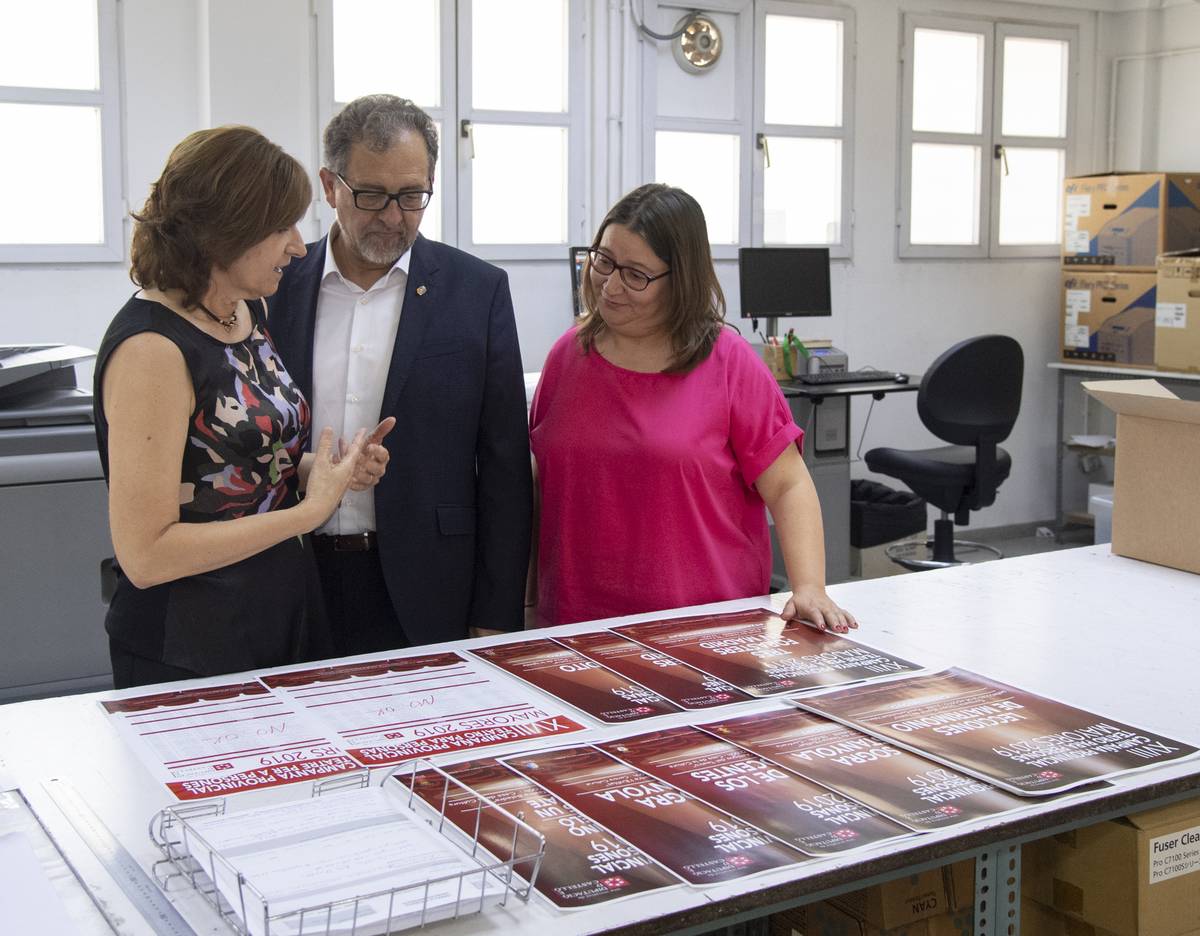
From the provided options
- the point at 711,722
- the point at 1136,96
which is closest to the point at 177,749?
the point at 711,722

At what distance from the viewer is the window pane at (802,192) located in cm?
590

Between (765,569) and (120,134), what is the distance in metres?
3.24

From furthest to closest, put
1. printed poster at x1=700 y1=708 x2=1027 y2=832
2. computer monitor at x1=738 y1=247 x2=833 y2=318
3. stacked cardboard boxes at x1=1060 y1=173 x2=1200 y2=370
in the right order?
stacked cardboard boxes at x1=1060 y1=173 x2=1200 y2=370, computer monitor at x1=738 y1=247 x2=833 y2=318, printed poster at x1=700 y1=708 x2=1027 y2=832

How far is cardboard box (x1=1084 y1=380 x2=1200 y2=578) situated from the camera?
2.38m

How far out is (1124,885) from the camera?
145cm

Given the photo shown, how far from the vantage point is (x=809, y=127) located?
5.88 meters

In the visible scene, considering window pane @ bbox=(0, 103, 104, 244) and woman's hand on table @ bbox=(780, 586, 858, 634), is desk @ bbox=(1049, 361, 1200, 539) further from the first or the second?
woman's hand on table @ bbox=(780, 586, 858, 634)

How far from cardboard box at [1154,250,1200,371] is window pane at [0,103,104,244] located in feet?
14.4

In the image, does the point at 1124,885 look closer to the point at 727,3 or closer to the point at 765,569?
the point at 765,569

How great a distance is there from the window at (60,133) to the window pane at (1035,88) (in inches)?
168

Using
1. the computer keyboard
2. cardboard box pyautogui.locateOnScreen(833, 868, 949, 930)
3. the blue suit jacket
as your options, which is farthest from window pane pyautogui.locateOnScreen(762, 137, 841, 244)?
cardboard box pyautogui.locateOnScreen(833, 868, 949, 930)

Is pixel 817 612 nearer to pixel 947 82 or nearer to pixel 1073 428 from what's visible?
pixel 947 82

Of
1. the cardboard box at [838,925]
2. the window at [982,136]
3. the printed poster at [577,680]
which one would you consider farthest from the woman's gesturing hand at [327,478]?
the window at [982,136]

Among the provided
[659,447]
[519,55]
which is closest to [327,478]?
[659,447]
